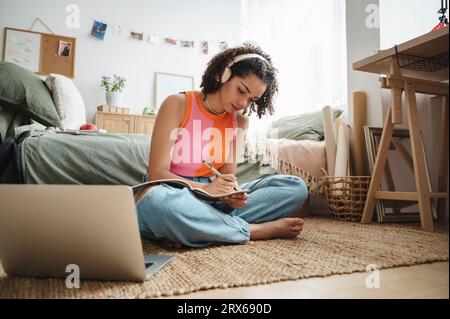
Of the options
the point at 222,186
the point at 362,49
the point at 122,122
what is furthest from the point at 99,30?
the point at 222,186

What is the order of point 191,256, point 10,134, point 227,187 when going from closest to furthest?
point 191,256
point 227,187
point 10,134

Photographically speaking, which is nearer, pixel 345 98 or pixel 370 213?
pixel 370 213

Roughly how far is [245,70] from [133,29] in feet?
9.22

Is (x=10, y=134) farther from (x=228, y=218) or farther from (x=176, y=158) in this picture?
(x=228, y=218)

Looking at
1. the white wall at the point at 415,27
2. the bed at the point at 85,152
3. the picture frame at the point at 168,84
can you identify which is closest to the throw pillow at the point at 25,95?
the bed at the point at 85,152

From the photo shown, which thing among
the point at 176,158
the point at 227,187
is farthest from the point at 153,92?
the point at 227,187

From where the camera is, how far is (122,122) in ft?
10.3

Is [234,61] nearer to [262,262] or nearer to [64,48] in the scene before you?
[262,262]

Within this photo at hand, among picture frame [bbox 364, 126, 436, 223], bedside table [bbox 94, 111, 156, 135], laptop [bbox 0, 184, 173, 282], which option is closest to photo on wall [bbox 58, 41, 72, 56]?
bedside table [bbox 94, 111, 156, 135]

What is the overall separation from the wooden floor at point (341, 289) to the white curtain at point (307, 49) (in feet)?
4.74

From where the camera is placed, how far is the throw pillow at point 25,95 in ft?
5.20

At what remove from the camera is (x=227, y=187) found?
893 millimetres

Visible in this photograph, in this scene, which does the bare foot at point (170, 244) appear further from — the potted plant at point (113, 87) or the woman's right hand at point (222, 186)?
the potted plant at point (113, 87)

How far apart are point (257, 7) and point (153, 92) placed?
4.27 ft
